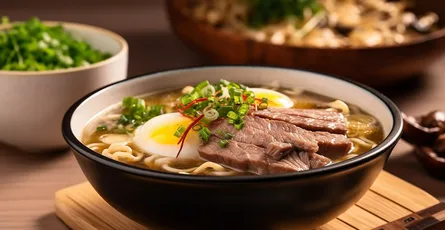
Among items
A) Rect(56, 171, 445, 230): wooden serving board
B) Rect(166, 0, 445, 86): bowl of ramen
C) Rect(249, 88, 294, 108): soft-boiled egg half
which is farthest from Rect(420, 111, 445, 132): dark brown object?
Rect(249, 88, 294, 108): soft-boiled egg half

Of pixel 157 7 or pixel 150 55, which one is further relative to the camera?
pixel 157 7

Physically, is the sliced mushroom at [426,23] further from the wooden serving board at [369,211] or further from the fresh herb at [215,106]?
the fresh herb at [215,106]

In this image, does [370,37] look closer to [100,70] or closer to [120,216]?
[100,70]

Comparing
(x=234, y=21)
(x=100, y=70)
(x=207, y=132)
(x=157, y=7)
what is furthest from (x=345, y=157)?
(x=157, y=7)

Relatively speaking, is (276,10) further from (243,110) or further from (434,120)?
(243,110)

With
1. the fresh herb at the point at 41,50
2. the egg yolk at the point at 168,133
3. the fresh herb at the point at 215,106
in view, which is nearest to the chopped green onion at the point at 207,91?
the fresh herb at the point at 215,106

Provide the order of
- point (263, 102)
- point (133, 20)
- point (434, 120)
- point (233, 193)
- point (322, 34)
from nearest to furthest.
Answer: point (233, 193)
point (263, 102)
point (434, 120)
point (322, 34)
point (133, 20)

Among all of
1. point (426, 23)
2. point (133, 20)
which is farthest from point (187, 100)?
point (133, 20)

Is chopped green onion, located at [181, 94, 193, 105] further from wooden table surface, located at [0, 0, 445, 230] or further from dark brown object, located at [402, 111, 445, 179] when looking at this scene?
dark brown object, located at [402, 111, 445, 179]
